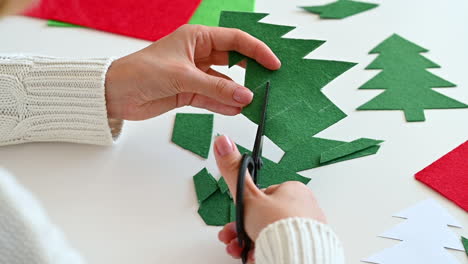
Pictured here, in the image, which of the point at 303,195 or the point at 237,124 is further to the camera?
the point at 237,124

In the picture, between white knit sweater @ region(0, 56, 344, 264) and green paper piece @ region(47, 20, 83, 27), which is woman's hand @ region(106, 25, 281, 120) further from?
green paper piece @ region(47, 20, 83, 27)

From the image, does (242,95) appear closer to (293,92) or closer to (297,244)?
(293,92)

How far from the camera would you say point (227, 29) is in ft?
3.02

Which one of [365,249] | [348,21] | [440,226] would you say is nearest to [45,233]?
[365,249]

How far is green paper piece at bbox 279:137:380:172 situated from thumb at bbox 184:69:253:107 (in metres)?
0.13

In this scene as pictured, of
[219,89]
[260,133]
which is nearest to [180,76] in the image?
[219,89]

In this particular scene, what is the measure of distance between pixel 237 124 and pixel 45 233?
47 cm

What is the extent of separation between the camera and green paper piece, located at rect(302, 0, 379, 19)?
118 cm

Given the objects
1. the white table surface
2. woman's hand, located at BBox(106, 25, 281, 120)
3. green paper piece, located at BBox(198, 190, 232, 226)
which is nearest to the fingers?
woman's hand, located at BBox(106, 25, 281, 120)

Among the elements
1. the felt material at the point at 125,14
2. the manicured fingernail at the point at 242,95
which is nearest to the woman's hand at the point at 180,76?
the manicured fingernail at the point at 242,95

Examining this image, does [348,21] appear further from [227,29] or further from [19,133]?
[19,133]

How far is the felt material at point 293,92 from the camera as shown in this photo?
828 millimetres

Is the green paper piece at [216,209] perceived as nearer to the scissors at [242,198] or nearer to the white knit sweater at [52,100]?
the scissors at [242,198]

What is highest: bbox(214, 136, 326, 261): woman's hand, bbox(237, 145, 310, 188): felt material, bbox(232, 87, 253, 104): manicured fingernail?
bbox(232, 87, 253, 104): manicured fingernail
